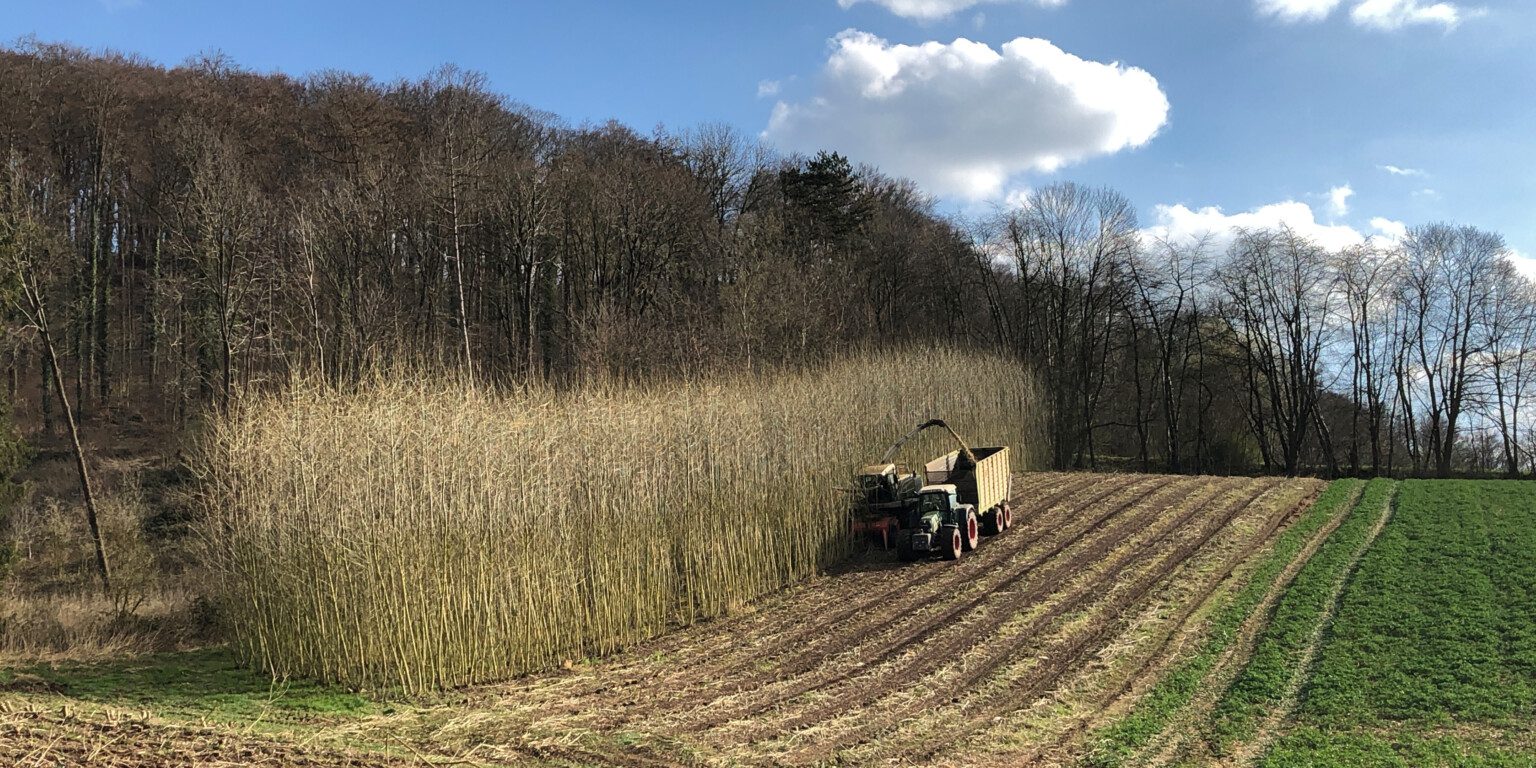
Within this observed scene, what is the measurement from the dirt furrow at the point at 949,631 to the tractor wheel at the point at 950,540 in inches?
42.8

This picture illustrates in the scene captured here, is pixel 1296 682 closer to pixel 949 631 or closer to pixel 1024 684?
pixel 1024 684

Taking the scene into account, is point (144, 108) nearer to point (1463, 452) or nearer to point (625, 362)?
point (625, 362)

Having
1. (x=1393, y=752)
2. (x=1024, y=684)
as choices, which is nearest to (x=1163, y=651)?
(x=1024, y=684)

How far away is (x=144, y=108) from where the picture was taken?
28031 millimetres

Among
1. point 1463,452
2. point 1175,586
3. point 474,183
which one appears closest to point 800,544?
point 1175,586

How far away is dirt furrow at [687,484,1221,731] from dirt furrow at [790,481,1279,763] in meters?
0.44

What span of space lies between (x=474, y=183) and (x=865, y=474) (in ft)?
55.3

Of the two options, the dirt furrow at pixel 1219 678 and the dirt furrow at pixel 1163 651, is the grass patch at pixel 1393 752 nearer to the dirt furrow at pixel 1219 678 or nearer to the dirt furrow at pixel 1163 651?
the dirt furrow at pixel 1219 678

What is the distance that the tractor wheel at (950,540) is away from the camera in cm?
1280

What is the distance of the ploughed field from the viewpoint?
19.6 feet

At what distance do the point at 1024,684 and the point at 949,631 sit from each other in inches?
65.7

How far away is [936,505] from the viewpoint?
1278 centimetres

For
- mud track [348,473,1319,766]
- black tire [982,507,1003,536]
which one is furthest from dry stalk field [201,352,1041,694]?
black tire [982,507,1003,536]

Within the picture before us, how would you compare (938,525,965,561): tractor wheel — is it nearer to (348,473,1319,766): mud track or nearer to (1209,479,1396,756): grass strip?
(348,473,1319,766): mud track
